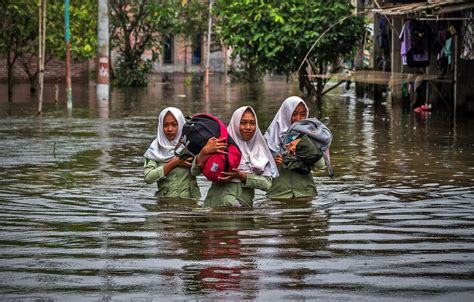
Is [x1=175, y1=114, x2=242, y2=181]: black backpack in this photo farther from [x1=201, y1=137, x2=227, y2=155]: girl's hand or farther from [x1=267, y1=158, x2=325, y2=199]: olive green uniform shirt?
[x1=267, y1=158, x2=325, y2=199]: olive green uniform shirt

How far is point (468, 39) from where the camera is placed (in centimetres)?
2203

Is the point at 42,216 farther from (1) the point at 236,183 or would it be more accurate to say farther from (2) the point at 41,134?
(2) the point at 41,134

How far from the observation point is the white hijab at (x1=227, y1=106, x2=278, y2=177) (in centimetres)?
997

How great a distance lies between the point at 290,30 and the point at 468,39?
9.46m

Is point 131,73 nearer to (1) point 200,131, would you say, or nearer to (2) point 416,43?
(2) point 416,43

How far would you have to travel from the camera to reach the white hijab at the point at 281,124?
10844 millimetres

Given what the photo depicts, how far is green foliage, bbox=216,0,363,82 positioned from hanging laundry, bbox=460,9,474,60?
336 inches

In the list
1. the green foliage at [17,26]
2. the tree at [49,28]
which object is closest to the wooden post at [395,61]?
the tree at [49,28]

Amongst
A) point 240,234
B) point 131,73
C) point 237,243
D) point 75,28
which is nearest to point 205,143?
point 240,234

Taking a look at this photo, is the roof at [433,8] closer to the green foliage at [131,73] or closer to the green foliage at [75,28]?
the green foliage at [75,28]

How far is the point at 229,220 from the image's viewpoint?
31.3ft

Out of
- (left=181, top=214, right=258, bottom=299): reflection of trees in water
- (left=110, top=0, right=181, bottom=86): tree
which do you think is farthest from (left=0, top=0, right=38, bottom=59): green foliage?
(left=181, top=214, right=258, bottom=299): reflection of trees in water

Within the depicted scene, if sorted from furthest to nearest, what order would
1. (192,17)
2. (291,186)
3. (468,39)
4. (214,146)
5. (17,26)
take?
(192,17), (17,26), (468,39), (291,186), (214,146)

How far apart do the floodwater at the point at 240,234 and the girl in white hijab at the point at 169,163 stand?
173mm
